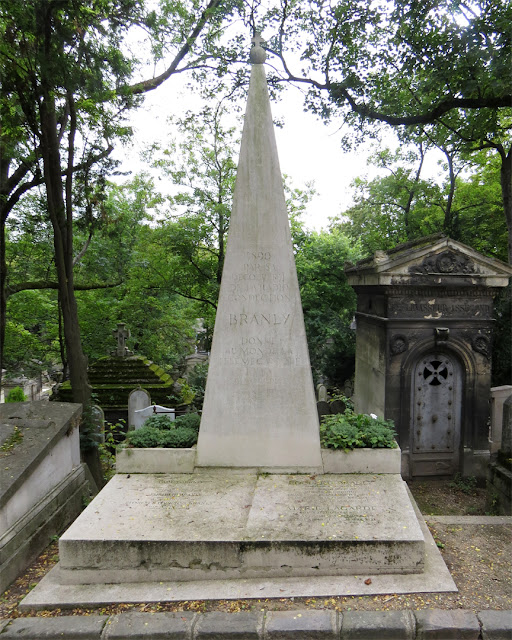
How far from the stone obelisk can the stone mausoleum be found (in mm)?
3447

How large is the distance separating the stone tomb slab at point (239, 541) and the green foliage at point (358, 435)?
818 millimetres

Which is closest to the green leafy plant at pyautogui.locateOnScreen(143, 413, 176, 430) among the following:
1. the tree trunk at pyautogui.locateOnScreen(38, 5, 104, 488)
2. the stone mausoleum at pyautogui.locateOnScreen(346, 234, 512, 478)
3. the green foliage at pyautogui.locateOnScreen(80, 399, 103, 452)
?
the green foliage at pyautogui.locateOnScreen(80, 399, 103, 452)

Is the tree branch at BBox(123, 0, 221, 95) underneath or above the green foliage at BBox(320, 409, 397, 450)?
above

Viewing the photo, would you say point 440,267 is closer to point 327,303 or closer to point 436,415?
point 436,415

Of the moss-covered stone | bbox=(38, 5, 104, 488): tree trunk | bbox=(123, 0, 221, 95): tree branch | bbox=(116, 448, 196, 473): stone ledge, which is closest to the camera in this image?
bbox=(116, 448, 196, 473): stone ledge

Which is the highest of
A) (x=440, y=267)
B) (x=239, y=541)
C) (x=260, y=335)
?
(x=440, y=267)

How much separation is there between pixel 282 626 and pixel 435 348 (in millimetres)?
6430

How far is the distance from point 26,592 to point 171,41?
1018 centimetres

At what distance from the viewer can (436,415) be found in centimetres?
859

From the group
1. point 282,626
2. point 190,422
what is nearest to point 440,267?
point 190,422

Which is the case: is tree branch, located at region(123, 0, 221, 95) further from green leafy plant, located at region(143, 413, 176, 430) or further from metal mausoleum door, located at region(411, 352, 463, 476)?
metal mausoleum door, located at region(411, 352, 463, 476)

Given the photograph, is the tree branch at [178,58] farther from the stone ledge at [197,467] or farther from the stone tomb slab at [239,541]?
the stone tomb slab at [239,541]

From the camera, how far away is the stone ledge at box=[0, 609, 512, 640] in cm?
309

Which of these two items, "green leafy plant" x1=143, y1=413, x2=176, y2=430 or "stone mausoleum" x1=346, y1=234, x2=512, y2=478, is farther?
"stone mausoleum" x1=346, y1=234, x2=512, y2=478
